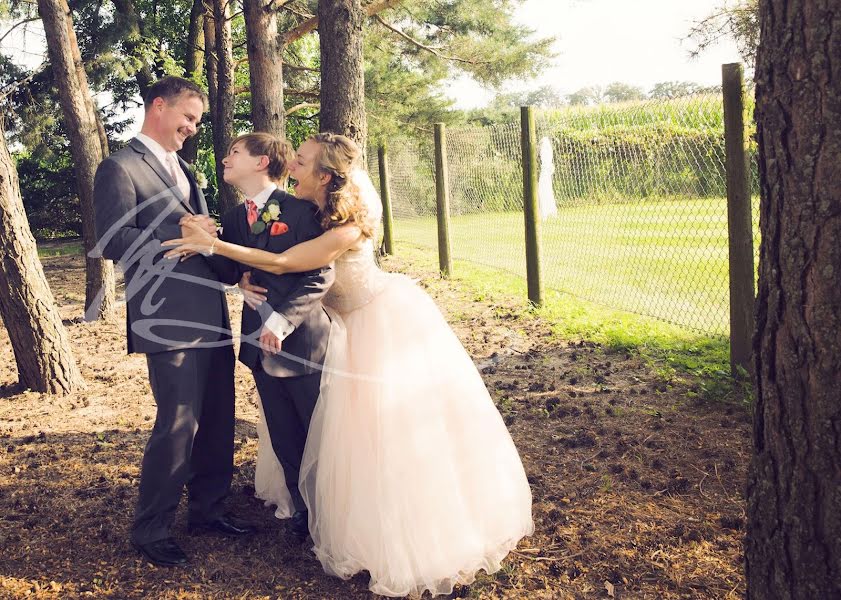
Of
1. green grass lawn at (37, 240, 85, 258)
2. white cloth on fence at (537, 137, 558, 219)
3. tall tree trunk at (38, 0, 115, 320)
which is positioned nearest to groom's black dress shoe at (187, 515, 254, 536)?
white cloth on fence at (537, 137, 558, 219)

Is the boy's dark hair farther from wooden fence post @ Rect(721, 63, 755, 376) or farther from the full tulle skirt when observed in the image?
wooden fence post @ Rect(721, 63, 755, 376)

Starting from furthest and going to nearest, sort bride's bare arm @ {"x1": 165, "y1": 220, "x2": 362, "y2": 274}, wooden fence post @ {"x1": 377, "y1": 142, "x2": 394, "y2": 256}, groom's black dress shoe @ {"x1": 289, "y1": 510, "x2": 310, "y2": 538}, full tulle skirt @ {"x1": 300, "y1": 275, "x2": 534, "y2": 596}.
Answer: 1. wooden fence post @ {"x1": 377, "y1": 142, "x2": 394, "y2": 256}
2. groom's black dress shoe @ {"x1": 289, "y1": 510, "x2": 310, "y2": 538}
3. bride's bare arm @ {"x1": 165, "y1": 220, "x2": 362, "y2": 274}
4. full tulle skirt @ {"x1": 300, "y1": 275, "x2": 534, "y2": 596}

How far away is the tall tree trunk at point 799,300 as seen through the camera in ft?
6.51

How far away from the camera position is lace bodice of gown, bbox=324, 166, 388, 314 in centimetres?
352

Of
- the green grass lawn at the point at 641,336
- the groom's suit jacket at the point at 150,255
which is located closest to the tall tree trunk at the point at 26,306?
the groom's suit jacket at the point at 150,255

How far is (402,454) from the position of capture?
10.8 feet

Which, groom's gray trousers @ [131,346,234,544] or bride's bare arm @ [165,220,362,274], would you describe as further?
groom's gray trousers @ [131,346,234,544]

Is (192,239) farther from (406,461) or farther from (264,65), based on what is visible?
(264,65)

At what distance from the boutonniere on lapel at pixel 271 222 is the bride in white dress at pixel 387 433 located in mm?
124

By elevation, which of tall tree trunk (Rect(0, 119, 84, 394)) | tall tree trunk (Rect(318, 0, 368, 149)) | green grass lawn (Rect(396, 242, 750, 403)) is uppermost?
tall tree trunk (Rect(318, 0, 368, 149))

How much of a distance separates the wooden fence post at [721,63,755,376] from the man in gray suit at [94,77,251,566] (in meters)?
3.47

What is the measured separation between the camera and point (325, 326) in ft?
11.7

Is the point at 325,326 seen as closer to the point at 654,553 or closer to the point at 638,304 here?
the point at 654,553

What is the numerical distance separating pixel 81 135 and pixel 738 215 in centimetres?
787
